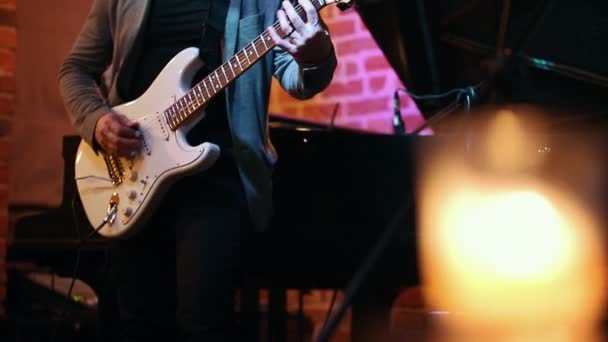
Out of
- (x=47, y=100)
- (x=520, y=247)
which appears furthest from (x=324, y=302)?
(x=47, y=100)

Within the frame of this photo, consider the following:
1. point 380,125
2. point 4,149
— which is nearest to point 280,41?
point 4,149

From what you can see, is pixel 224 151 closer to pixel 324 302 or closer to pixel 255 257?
pixel 255 257

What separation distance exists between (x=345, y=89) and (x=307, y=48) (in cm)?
202

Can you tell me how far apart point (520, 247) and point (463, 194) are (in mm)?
286

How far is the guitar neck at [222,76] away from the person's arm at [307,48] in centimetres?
2

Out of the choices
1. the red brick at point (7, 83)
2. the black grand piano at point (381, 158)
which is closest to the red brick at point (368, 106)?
the black grand piano at point (381, 158)

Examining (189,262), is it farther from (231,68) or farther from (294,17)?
(294,17)

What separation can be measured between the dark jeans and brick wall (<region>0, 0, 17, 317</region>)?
1211 millimetres

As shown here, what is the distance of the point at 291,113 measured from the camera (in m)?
3.61

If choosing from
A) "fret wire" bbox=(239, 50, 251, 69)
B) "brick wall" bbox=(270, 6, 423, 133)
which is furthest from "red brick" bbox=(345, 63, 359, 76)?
"fret wire" bbox=(239, 50, 251, 69)

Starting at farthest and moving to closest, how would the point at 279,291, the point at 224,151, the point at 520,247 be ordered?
the point at 279,291
the point at 520,247
the point at 224,151

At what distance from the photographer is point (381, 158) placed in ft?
7.36

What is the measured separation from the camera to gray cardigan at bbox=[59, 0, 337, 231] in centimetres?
152

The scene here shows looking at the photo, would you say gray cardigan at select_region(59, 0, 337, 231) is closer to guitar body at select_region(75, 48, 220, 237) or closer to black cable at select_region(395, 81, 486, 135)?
guitar body at select_region(75, 48, 220, 237)
